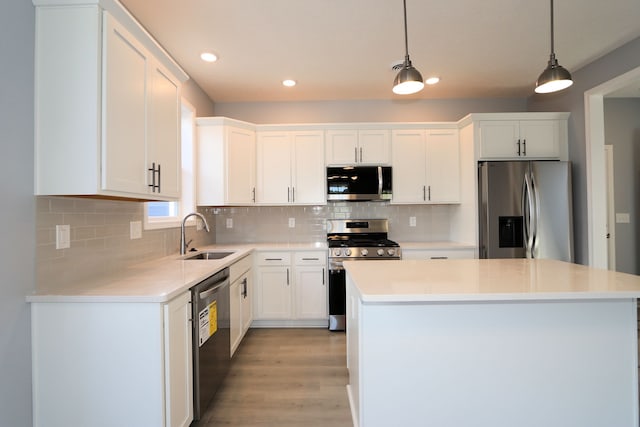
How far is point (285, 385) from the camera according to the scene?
2.26m

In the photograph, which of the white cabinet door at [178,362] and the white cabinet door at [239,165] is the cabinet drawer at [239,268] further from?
the white cabinet door at [178,362]

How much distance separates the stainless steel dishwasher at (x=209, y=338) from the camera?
1.75 metres

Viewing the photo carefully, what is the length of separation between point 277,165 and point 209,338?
2.21 m

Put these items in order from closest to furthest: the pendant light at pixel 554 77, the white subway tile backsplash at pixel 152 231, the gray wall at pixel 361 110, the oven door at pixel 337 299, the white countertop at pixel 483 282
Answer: the white countertop at pixel 483 282 → the white subway tile backsplash at pixel 152 231 → the pendant light at pixel 554 77 → the oven door at pixel 337 299 → the gray wall at pixel 361 110

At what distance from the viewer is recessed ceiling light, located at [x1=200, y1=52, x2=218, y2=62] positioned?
2742 mm

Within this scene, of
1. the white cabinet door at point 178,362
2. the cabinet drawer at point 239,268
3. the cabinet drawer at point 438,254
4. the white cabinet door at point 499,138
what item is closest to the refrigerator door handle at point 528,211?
the white cabinet door at point 499,138

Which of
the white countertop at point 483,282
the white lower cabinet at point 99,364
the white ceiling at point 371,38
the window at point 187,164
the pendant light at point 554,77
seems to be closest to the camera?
the white countertop at point 483,282

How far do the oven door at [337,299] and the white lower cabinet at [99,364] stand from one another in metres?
2.09

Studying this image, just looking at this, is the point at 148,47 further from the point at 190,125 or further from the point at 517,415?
the point at 517,415

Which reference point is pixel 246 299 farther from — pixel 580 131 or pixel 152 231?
pixel 580 131

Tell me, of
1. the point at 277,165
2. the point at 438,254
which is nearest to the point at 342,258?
the point at 438,254

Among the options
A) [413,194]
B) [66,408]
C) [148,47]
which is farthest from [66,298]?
[413,194]

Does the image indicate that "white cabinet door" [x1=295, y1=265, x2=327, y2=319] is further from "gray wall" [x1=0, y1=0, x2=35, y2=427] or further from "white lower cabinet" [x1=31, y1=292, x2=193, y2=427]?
"gray wall" [x1=0, y1=0, x2=35, y2=427]

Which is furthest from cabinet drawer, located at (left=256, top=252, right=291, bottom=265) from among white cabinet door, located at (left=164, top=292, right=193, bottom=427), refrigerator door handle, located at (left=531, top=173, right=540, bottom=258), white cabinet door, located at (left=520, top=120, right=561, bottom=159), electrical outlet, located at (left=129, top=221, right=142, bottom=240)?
white cabinet door, located at (left=520, top=120, right=561, bottom=159)
